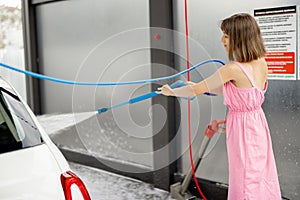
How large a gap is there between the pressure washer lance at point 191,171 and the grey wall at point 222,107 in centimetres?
15

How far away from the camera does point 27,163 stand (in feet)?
5.17

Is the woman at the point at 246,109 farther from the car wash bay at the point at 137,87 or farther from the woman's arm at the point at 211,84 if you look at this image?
the car wash bay at the point at 137,87

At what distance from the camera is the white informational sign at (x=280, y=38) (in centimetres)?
275

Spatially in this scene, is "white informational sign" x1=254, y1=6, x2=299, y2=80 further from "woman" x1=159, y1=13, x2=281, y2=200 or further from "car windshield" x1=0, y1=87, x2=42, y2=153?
"car windshield" x1=0, y1=87, x2=42, y2=153

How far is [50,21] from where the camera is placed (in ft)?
16.7

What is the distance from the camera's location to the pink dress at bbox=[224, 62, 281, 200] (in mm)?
2420

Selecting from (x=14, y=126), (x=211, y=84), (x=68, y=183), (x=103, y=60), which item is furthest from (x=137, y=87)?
(x=68, y=183)

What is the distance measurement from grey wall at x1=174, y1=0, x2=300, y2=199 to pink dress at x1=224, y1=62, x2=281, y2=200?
17.0 inches

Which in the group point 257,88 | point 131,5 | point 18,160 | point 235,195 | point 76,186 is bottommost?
point 235,195

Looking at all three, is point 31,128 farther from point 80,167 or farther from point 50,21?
point 50,21

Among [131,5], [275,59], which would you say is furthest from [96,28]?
[275,59]

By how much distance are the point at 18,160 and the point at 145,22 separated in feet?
8.07

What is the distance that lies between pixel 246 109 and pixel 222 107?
772mm

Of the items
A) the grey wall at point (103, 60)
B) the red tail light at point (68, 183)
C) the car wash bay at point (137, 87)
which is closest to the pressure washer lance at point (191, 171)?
the car wash bay at point (137, 87)
